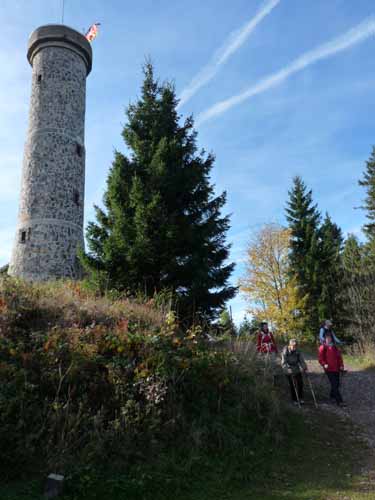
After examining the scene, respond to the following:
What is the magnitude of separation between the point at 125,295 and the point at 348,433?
559cm

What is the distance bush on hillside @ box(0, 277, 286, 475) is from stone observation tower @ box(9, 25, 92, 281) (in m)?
8.13

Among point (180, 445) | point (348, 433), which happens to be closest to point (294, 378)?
point (348, 433)

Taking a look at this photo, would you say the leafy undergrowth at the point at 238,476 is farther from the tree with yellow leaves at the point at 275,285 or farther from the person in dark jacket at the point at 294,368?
the tree with yellow leaves at the point at 275,285

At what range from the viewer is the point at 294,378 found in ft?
27.2

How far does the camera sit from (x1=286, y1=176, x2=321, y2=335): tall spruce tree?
22.9 m

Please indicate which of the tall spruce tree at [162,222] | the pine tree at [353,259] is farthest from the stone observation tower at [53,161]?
the pine tree at [353,259]

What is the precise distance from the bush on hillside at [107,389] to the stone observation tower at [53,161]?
813 cm

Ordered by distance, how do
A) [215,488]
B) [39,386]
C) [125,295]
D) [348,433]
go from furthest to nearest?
1. [125,295]
2. [348,433]
3. [39,386]
4. [215,488]

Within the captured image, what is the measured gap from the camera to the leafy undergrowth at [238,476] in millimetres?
4184

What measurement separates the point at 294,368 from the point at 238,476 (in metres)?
3.70

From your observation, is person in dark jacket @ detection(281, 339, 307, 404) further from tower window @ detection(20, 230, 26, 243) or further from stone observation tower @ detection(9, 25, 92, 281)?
tower window @ detection(20, 230, 26, 243)

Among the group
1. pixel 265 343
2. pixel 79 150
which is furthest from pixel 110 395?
pixel 79 150

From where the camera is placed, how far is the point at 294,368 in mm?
8266

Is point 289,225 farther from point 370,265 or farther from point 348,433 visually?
point 348,433
